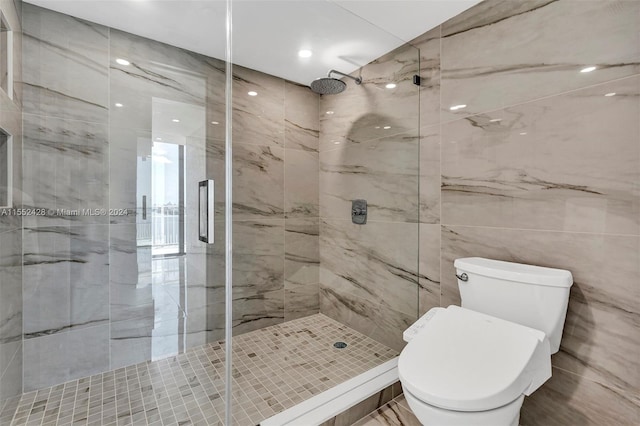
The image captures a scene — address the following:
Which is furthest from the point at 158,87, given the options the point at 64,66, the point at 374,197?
the point at 374,197

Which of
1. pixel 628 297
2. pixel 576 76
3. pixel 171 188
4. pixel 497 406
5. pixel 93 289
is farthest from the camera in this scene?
pixel 171 188

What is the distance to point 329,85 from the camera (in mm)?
2180

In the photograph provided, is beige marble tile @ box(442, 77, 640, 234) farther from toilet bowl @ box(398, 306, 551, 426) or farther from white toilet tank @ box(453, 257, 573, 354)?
toilet bowl @ box(398, 306, 551, 426)

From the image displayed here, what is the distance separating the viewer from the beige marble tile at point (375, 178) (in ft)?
6.46

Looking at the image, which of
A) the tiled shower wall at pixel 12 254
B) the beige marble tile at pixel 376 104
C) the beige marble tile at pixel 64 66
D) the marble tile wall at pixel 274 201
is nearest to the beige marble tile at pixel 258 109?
the marble tile wall at pixel 274 201

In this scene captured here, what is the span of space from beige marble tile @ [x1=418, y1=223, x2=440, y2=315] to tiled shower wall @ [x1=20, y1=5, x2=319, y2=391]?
112cm

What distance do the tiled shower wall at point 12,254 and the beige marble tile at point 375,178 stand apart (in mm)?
1740

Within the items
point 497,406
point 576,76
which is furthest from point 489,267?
point 576,76

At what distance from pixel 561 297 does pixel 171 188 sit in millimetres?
2032

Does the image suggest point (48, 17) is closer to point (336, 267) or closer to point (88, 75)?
point (88, 75)

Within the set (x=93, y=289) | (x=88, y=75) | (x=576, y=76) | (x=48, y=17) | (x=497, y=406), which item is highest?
(x=48, y=17)

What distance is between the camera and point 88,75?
1.63 m

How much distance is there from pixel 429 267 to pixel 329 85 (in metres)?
1.45

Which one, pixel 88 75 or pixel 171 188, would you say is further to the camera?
pixel 171 188
